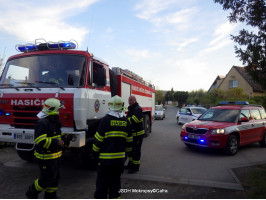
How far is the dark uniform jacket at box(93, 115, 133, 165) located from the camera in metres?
3.12

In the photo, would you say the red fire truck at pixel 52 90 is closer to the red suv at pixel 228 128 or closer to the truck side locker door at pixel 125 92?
the truck side locker door at pixel 125 92

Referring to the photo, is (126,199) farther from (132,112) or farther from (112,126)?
(132,112)

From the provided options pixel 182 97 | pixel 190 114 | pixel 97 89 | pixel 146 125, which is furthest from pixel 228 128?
pixel 182 97

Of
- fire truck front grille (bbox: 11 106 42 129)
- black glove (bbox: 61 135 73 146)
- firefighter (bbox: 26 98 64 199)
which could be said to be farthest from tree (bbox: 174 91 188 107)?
firefighter (bbox: 26 98 64 199)

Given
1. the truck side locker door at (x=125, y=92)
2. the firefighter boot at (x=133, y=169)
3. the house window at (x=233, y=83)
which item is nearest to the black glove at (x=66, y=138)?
the firefighter boot at (x=133, y=169)

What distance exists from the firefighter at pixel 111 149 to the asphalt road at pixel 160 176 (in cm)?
111

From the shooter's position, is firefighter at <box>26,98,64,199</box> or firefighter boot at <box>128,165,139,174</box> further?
firefighter boot at <box>128,165,139,174</box>

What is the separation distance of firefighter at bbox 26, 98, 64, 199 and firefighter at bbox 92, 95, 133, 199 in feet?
2.36

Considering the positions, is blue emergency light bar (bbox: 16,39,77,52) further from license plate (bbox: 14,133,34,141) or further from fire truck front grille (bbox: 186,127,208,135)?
fire truck front grille (bbox: 186,127,208,135)

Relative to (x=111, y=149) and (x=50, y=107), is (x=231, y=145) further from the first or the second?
(x=50, y=107)

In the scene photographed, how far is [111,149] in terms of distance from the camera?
3117 mm

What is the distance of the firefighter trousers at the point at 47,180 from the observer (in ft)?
10.7

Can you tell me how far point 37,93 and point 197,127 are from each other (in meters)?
5.29

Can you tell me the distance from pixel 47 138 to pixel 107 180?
1.12 m
